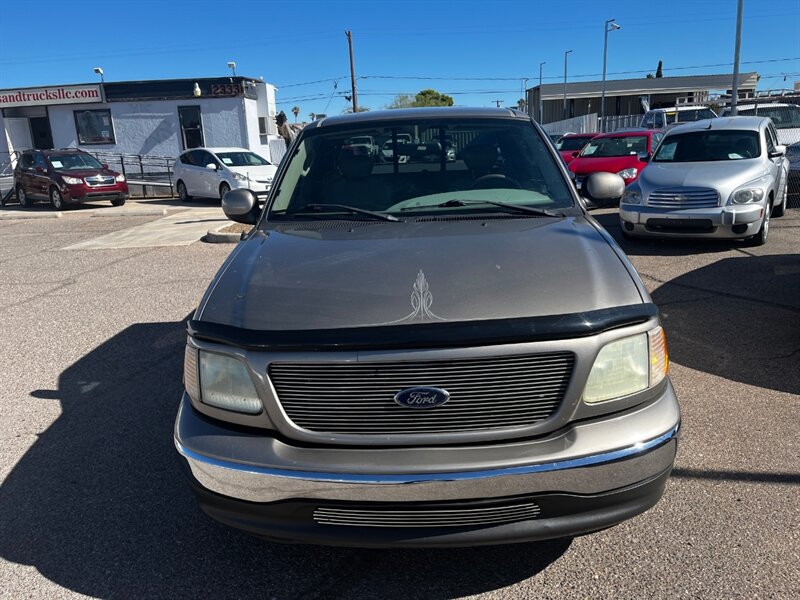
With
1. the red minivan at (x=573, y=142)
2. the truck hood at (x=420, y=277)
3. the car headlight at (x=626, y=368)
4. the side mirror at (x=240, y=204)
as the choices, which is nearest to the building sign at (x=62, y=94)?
the red minivan at (x=573, y=142)

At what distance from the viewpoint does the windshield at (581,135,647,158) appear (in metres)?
15.0

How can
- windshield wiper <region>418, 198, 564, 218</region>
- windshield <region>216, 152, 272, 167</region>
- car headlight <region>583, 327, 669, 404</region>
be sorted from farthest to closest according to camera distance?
windshield <region>216, 152, 272, 167</region> < windshield wiper <region>418, 198, 564, 218</region> < car headlight <region>583, 327, 669, 404</region>

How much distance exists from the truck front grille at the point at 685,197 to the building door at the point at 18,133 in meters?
27.3

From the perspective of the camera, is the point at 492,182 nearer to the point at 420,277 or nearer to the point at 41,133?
the point at 420,277

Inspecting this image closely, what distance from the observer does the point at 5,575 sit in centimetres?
269

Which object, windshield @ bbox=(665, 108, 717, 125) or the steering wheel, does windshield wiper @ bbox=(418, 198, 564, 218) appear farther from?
windshield @ bbox=(665, 108, 717, 125)

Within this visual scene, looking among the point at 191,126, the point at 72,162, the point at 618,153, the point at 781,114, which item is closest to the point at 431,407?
the point at 618,153

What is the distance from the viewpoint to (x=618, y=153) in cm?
1500

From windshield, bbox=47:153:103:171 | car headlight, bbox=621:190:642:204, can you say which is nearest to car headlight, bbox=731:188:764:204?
car headlight, bbox=621:190:642:204

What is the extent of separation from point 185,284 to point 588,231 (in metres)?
6.22

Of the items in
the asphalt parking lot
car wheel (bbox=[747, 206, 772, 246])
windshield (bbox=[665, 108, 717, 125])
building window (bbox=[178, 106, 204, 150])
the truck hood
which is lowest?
the asphalt parking lot

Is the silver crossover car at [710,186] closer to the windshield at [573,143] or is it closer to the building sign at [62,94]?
the windshield at [573,143]

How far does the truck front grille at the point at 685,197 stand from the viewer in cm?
852

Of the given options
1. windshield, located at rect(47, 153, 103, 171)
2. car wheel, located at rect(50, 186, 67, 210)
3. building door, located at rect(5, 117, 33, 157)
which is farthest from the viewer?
building door, located at rect(5, 117, 33, 157)
